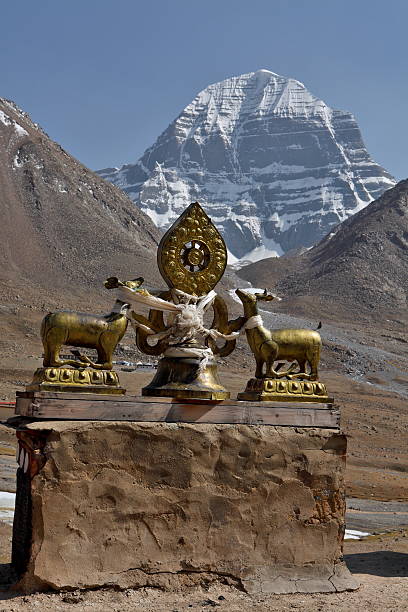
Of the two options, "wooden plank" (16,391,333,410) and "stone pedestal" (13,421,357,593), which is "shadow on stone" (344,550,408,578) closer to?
"stone pedestal" (13,421,357,593)

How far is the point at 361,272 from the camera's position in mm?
105062

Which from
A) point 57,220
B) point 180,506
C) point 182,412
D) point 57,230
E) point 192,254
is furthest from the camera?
point 57,220

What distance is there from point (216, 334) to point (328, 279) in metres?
97.6

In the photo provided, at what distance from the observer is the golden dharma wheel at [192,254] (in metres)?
9.33

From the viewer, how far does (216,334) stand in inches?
369

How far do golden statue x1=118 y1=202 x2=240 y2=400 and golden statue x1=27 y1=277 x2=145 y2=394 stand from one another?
0.41 meters

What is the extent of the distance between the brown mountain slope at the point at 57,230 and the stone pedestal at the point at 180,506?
55.4 m

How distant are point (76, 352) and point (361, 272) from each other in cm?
9872

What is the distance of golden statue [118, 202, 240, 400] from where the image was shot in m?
8.95

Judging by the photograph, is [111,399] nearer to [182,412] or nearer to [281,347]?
[182,412]

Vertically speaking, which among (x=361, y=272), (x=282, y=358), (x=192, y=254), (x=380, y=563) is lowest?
(x=380, y=563)

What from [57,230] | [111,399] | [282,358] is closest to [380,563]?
[282,358]

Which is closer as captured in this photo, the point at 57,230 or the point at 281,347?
the point at 281,347

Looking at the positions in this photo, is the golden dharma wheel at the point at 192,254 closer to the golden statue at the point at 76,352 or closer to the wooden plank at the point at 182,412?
the golden statue at the point at 76,352
